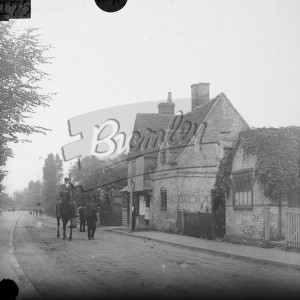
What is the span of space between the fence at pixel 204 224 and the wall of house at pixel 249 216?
0.98m

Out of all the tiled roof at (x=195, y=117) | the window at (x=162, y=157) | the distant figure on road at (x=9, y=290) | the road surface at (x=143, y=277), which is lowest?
the road surface at (x=143, y=277)

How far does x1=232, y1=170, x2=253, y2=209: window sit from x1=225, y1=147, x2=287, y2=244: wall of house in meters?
0.20

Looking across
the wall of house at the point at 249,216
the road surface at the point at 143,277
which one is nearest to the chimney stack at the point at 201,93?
the wall of house at the point at 249,216

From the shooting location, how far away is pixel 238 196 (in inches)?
744

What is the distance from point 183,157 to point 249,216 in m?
9.94

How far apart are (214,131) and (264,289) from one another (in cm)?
2203

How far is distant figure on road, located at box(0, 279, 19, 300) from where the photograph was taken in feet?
22.8

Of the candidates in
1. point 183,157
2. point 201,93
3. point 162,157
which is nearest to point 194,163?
point 183,157

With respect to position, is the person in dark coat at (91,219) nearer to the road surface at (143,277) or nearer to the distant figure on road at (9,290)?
the road surface at (143,277)

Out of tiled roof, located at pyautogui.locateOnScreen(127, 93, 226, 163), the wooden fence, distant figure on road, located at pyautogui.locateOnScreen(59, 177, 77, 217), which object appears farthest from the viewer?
tiled roof, located at pyautogui.locateOnScreen(127, 93, 226, 163)

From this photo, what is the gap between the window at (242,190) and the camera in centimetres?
1791

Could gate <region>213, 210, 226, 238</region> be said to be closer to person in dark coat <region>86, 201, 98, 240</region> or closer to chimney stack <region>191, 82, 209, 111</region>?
person in dark coat <region>86, 201, 98, 240</region>

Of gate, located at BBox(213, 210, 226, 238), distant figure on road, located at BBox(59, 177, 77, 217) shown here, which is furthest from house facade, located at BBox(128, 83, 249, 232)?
distant figure on road, located at BBox(59, 177, 77, 217)

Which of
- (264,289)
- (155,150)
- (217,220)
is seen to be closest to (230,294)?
(264,289)
